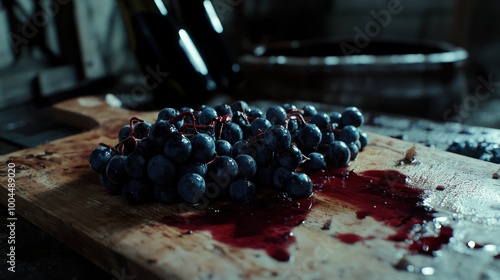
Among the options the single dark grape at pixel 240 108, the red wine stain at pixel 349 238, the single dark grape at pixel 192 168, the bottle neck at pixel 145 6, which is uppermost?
the bottle neck at pixel 145 6

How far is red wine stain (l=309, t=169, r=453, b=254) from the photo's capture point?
0.79 m

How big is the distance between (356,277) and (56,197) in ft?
2.19

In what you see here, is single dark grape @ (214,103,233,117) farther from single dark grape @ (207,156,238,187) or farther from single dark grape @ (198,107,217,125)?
single dark grape @ (207,156,238,187)

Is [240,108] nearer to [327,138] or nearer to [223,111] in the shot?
[223,111]

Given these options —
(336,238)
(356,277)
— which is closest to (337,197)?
(336,238)

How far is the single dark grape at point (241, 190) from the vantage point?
3.04 ft

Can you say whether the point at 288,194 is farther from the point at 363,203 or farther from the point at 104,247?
the point at 104,247

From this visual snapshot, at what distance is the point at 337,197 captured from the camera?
3.16 ft

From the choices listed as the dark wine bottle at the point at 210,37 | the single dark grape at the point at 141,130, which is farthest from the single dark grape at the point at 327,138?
the dark wine bottle at the point at 210,37

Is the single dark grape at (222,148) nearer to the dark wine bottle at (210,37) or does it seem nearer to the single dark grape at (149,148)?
the single dark grape at (149,148)

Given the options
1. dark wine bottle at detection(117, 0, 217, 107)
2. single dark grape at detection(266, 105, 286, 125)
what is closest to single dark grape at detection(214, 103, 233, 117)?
single dark grape at detection(266, 105, 286, 125)

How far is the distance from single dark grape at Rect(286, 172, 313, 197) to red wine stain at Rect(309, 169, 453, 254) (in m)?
0.05

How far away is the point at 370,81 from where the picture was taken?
200 centimetres

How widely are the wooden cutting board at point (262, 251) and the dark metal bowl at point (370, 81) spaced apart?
2.83 ft
